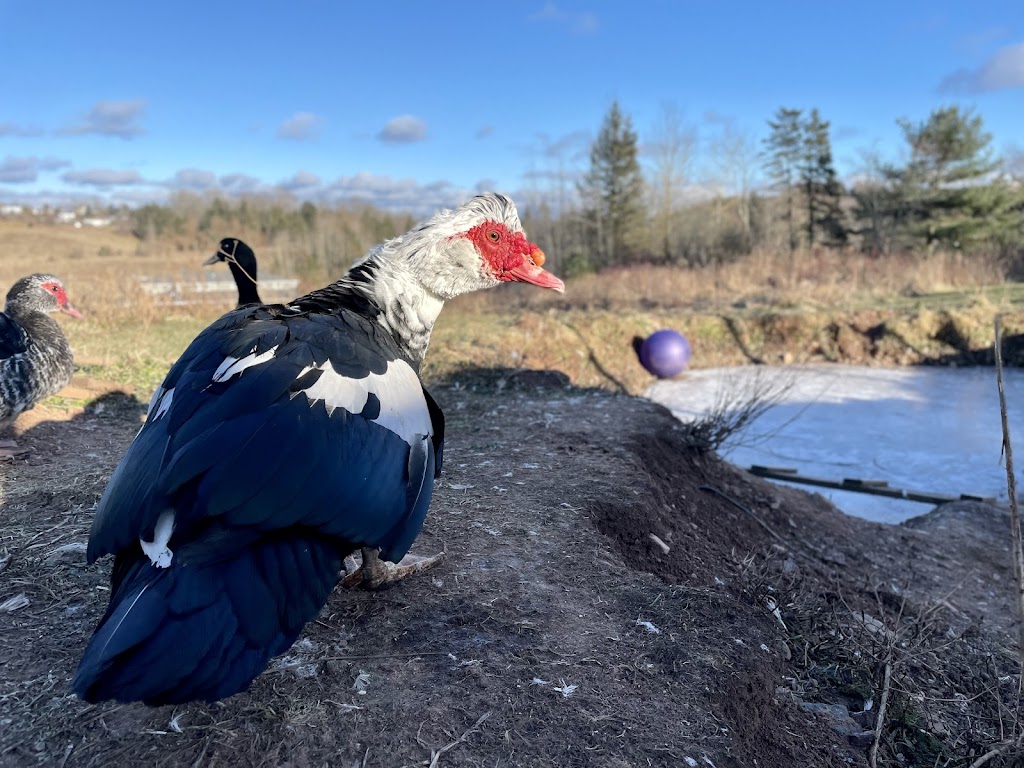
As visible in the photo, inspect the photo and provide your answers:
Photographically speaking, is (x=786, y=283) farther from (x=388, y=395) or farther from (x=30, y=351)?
(x=388, y=395)

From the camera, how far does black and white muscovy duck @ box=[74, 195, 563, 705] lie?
156cm

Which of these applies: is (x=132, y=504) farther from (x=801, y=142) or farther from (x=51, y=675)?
(x=801, y=142)

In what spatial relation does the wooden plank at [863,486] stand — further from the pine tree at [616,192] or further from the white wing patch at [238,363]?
the pine tree at [616,192]

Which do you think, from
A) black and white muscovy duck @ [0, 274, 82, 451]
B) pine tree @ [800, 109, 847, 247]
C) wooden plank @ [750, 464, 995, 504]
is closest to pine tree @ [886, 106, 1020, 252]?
pine tree @ [800, 109, 847, 247]

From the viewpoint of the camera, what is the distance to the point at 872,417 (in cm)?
1169

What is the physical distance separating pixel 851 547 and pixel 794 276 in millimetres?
18777

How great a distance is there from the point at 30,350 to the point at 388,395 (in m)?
3.83

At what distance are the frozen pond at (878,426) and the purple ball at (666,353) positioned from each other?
0.32 metres

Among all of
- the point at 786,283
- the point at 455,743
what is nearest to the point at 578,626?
the point at 455,743

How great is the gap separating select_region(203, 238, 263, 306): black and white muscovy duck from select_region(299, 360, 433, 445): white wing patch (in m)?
4.79

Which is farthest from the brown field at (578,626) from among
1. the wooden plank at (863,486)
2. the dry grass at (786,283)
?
the dry grass at (786,283)

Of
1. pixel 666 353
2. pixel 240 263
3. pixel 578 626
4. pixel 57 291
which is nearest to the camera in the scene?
pixel 578 626

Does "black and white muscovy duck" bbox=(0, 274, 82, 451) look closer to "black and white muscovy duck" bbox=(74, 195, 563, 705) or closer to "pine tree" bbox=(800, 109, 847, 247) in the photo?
"black and white muscovy duck" bbox=(74, 195, 563, 705)

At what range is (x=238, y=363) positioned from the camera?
2.07 meters
